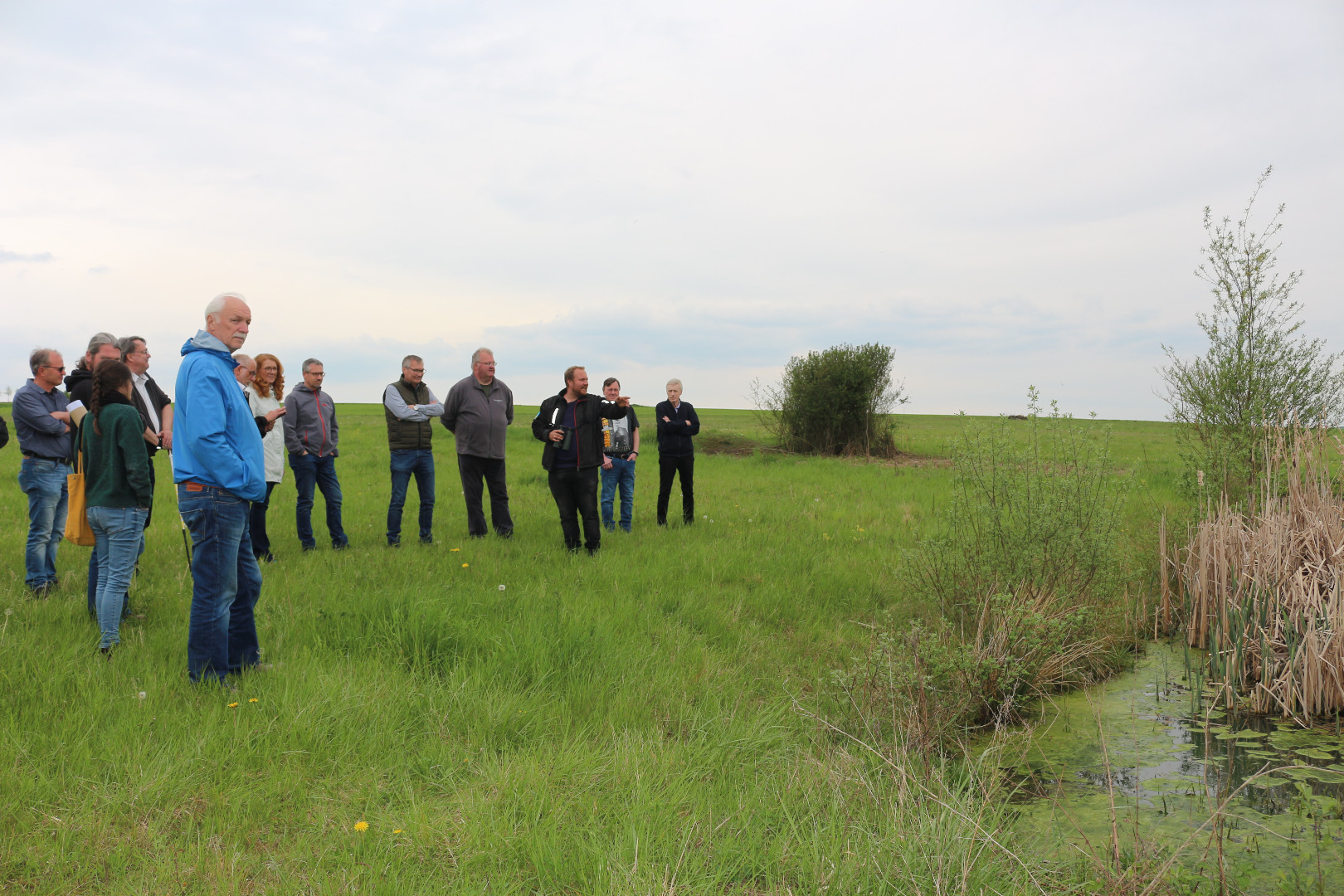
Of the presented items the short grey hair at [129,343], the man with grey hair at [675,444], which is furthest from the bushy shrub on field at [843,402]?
the short grey hair at [129,343]

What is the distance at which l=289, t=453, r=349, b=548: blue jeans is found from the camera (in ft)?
29.5

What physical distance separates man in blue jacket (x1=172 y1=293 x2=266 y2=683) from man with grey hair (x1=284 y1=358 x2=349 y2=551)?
14.2 ft

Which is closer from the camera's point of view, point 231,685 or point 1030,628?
point 231,685

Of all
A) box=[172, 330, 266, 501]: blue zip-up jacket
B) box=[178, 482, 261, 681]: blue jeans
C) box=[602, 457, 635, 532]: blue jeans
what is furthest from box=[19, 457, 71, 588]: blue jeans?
box=[602, 457, 635, 532]: blue jeans

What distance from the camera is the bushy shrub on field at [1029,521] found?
7.00 m

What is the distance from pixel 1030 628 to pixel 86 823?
6.07m

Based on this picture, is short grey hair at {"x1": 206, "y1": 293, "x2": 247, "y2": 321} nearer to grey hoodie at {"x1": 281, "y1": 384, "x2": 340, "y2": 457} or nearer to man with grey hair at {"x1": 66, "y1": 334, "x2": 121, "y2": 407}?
man with grey hair at {"x1": 66, "y1": 334, "x2": 121, "y2": 407}

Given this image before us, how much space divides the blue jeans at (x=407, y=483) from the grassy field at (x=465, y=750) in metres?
1.38

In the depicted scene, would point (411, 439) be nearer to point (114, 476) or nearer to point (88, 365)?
point (88, 365)

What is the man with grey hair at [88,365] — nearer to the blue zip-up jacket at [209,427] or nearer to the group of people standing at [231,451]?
the group of people standing at [231,451]

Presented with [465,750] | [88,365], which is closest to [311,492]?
[88,365]

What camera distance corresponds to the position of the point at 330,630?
5.70 meters

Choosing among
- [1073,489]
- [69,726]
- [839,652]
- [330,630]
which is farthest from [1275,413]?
[69,726]

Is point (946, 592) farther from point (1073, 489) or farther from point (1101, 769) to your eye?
point (1101, 769)
